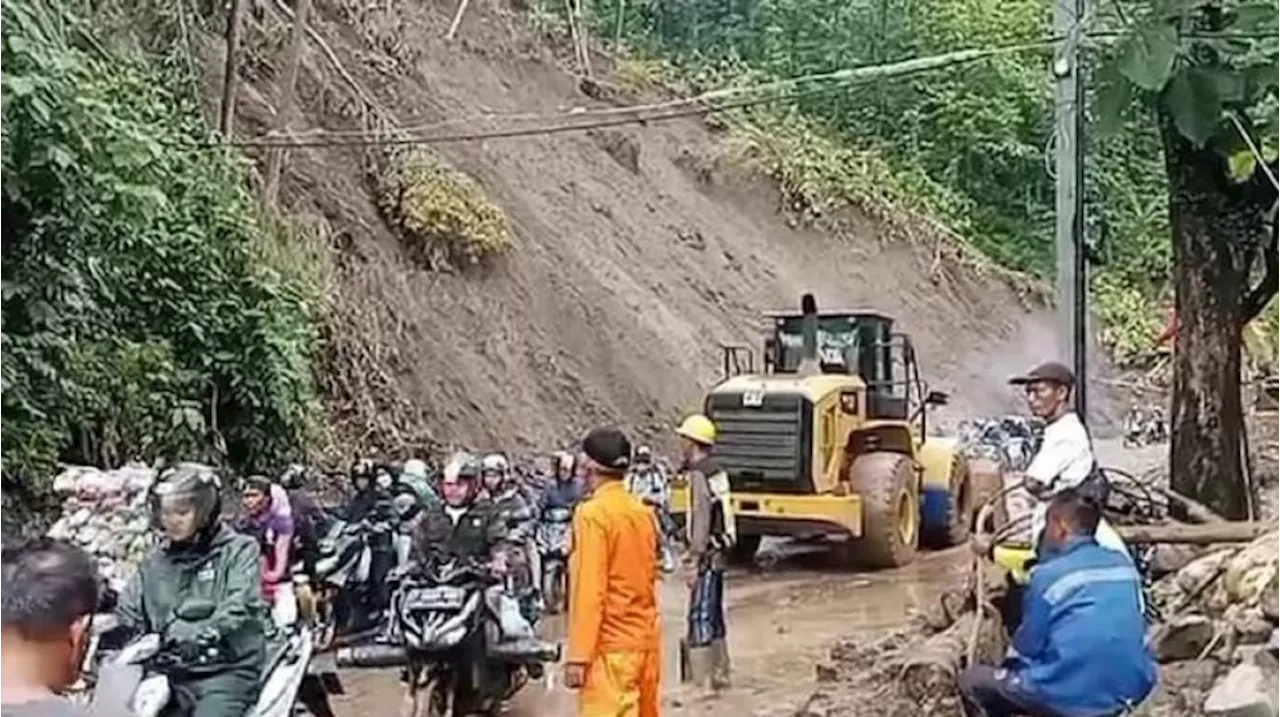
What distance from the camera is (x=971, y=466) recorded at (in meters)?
21.3

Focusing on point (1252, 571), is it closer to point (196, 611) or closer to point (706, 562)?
point (706, 562)

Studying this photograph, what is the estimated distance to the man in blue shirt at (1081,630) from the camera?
5777mm

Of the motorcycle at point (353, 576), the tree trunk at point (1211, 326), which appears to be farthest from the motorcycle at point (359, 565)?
the tree trunk at point (1211, 326)

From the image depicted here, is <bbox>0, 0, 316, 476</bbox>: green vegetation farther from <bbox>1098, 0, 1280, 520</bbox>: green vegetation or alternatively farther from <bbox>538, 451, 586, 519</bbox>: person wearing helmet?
<bbox>1098, 0, 1280, 520</bbox>: green vegetation

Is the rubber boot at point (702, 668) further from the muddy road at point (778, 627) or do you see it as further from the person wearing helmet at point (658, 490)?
the person wearing helmet at point (658, 490)

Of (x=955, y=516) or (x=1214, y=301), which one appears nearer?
(x=1214, y=301)

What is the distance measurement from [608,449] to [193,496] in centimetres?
158

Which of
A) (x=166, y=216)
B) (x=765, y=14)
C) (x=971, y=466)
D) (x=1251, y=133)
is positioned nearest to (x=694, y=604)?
(x=1251, y=133)

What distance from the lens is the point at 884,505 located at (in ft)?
56.9

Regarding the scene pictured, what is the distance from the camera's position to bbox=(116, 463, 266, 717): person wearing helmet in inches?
223

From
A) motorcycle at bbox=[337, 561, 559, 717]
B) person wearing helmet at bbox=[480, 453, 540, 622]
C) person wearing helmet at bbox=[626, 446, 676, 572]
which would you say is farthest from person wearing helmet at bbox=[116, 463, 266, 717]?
person wearing helmet at bbox=[626, 446, 676, 572]

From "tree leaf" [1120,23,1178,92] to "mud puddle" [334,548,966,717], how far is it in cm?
567

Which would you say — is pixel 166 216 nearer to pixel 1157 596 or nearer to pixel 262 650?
pixel 1157 596

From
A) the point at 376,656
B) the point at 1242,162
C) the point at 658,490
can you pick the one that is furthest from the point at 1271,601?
the point at 658,490
